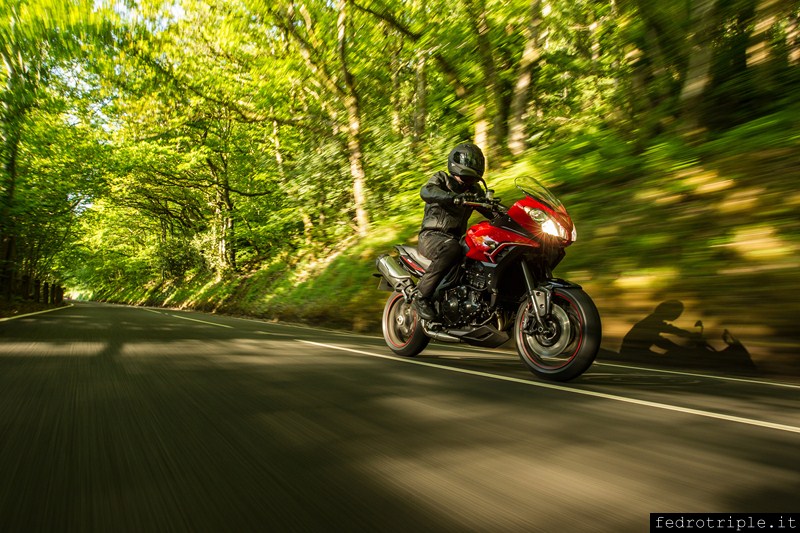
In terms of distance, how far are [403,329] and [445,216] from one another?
4.77 ft

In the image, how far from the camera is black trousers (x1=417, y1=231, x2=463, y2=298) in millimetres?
5199

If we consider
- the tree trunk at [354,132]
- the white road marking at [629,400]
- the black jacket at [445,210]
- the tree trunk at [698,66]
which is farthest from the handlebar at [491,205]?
the tree trunk at [354,132]

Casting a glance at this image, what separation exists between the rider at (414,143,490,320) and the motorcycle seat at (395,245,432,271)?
9 cm

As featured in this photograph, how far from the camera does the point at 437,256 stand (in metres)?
5.27

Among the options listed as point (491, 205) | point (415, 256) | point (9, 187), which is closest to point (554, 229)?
point (491, 205)

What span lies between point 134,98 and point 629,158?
59.7ft

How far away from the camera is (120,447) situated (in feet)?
7.71

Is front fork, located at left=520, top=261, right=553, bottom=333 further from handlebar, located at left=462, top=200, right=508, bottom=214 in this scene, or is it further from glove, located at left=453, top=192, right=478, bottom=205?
glove, located at left=453, top=192, right=478, bottom=205

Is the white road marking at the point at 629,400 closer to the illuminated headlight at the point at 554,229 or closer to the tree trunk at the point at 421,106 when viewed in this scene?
the illuminated headlight at the point at 554,229

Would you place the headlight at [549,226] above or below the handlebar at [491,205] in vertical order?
below

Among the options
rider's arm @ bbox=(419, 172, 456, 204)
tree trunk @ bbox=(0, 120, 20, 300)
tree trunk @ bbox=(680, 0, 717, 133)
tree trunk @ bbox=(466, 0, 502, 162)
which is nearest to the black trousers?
rider's arm @ bbox=(419, 172, 456, 204)

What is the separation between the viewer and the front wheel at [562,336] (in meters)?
3.86

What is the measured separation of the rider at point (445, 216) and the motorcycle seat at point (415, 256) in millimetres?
90

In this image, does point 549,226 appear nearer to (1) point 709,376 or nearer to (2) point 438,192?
(2) point 438,192
